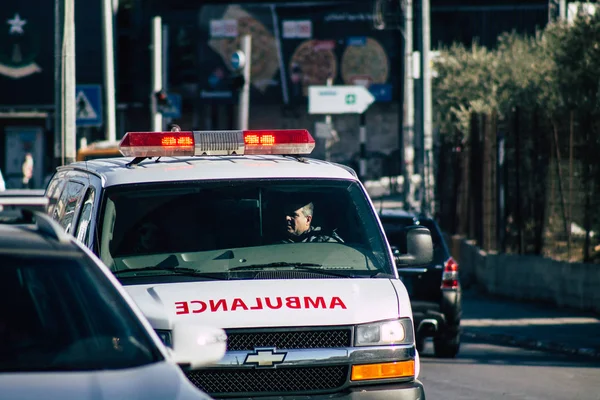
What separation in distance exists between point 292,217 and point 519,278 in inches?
537

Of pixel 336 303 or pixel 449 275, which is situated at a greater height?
pixel 336 303

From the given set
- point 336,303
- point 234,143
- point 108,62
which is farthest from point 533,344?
point 108,62

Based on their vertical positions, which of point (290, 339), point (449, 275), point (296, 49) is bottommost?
point (449, 275)

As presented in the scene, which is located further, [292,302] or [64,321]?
[292,302]

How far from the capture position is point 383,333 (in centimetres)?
700

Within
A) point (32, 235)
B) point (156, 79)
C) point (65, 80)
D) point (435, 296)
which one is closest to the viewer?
point (32, 235)

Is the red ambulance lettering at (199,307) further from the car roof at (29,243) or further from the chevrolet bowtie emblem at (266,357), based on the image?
the car roof at (29,243)

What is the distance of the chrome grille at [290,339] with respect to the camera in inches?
270

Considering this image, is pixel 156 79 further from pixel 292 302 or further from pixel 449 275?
pixel 292 302

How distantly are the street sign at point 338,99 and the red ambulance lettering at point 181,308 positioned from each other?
2320cm

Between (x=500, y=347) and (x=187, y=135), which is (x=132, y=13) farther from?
(x=187, y=135)

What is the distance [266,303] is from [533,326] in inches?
410

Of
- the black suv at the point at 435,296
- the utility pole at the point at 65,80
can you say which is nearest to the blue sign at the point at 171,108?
the utility pole at the point at 65,80

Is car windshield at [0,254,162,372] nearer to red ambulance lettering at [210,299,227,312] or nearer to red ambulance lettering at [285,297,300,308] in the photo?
red ambulance lettering at [210,299,227,312]
